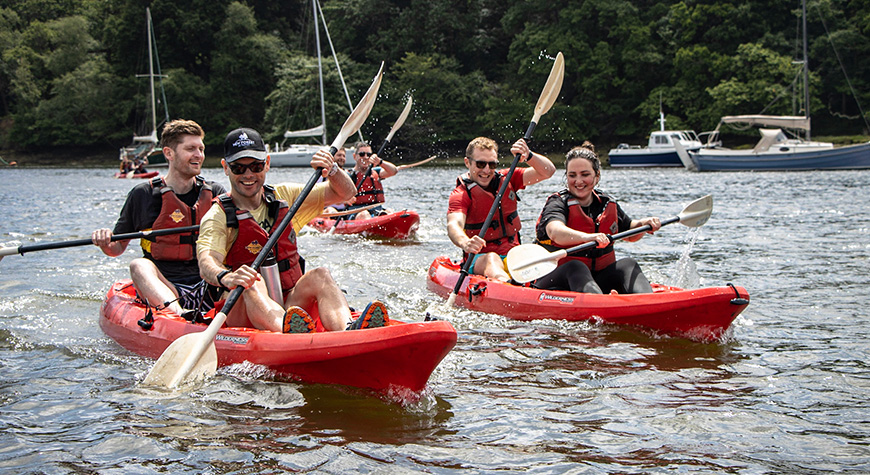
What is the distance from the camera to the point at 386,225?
38.2 feet

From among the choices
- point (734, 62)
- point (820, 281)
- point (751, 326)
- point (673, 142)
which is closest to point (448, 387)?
point (751, 326)

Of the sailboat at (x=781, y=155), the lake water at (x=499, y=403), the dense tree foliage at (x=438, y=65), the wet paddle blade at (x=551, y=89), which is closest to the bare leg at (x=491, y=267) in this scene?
the lake water at (x=499, y=403)

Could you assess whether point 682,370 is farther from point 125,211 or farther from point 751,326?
point 125,211

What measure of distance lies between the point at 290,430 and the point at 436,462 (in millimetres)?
800

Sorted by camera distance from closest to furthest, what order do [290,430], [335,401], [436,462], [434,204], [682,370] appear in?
[436,462], [290,430], [335,401], [682,370], [434,204]

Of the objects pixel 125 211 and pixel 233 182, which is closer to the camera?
pixel 233 182

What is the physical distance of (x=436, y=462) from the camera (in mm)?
3355

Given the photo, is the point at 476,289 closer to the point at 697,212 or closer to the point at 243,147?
the point at 697,212

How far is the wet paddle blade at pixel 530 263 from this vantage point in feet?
19.3

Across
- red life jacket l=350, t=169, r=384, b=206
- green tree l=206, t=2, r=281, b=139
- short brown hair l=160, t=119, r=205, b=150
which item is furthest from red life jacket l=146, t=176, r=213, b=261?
green tree l=206, t=2, r=281, b=139

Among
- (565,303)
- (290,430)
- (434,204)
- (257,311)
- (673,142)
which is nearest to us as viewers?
(290,430)

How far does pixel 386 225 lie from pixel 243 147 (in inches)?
288

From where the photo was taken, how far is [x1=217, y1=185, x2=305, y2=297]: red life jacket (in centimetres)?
446

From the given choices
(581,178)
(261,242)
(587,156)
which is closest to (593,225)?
(581,178)
